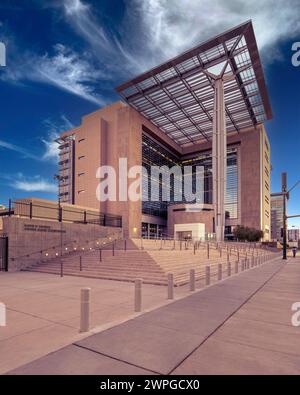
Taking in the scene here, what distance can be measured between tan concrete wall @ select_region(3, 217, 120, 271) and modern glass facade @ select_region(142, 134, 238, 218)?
126ft

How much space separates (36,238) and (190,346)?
62.8 ft

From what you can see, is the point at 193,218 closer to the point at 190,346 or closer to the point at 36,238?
the point at 36,238

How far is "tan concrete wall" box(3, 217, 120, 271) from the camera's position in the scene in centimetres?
1977

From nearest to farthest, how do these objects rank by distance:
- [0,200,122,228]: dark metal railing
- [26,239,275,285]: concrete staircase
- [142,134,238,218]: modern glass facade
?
[26,239,275,285]: concrete staircase < [0,200,122,228]: dark metal railing < [142,134,238,218]: modern glass facade

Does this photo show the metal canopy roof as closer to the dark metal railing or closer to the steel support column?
the steel support column

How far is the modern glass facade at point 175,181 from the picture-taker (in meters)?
67.3

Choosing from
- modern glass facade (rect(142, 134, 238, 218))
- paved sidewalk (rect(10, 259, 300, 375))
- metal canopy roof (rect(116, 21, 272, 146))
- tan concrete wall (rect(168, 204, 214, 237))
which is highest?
metal canopy roof (rect(116, 21, 272, 146))

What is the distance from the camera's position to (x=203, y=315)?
277 inches

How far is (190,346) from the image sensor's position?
4883 millimetres

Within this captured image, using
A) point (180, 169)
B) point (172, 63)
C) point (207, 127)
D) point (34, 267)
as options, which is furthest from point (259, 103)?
point (34, 267)

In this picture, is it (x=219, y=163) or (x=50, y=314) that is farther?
(x=219, y=163)

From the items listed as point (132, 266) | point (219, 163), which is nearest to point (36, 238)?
point (132, 266)

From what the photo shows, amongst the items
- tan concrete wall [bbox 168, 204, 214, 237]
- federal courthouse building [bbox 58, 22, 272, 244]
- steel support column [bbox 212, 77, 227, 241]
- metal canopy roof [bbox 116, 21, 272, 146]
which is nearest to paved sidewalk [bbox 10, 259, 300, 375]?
steel support column [bbox 212, 77, 227, 241]

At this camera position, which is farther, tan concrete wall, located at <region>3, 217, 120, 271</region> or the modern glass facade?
the modern glass facade
